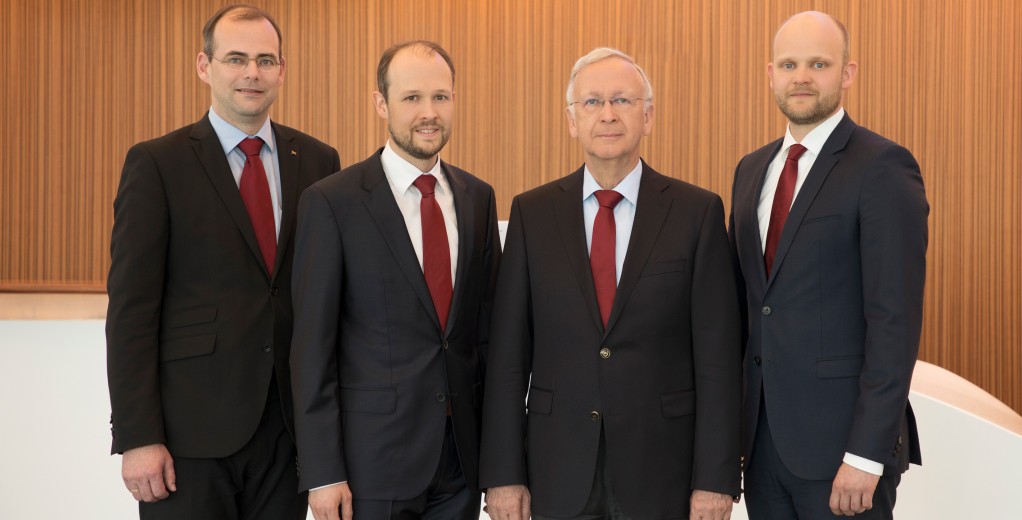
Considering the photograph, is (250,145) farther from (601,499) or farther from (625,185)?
(601,499)

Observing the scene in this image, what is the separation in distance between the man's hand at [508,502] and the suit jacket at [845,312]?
1.89 feet

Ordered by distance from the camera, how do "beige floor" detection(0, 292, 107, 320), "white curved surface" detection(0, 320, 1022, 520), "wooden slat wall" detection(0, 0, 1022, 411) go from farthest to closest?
"wooden slat wall" detection(0, 0, 1022, 411) → "beige floor" detection(0, 292, 107, 320) → "white curved surface" detection(0, 320, 1022, 520)

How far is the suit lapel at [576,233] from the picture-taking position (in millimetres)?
2125

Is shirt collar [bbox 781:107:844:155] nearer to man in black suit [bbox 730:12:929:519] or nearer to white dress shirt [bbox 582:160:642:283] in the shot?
man in black suit [bbox 730:12:929:519]

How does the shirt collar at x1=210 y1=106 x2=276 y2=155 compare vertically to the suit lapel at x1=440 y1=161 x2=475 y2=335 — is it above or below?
above

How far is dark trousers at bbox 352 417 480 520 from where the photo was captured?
2.14 m

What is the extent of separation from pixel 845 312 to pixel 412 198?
1.06 m

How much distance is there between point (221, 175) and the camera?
2.29 metres

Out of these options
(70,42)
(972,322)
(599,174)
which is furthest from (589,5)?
(599,174)

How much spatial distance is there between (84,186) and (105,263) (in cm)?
58

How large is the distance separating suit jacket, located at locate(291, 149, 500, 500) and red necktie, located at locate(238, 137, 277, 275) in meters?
0.16

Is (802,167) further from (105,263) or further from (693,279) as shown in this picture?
(105,263)

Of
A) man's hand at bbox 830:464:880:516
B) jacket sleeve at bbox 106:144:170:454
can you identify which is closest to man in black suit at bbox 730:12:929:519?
man's hand at bbox 830:464:880:516

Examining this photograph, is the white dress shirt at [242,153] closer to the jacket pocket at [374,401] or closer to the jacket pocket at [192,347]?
the jacket pocket at [192,347]
